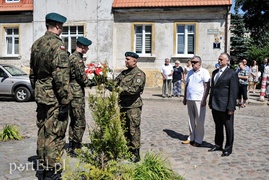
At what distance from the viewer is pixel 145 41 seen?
21.7 m

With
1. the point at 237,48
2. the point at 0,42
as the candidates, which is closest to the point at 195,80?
the point at 0,42

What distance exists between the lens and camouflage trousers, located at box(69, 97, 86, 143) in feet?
19.8

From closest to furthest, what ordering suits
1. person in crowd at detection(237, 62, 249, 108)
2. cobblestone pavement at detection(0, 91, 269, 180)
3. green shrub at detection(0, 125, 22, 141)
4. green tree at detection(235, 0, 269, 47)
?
cobblestone pavement at detection(0, 91, 269, 180) → green shrub at detection(0, 125, 22, 141) → person in crowd at detection(237, 62, 249, 108) → green tree at detection(235, 0, 269, 47)

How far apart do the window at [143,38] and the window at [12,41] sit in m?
8.20

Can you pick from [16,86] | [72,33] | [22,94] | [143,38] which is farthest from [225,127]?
[72,33]

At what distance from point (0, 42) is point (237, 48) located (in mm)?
19889

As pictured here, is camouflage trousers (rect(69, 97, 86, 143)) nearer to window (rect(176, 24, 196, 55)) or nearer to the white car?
the white car

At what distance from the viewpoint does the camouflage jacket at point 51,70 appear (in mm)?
4504

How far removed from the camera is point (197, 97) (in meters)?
7.41

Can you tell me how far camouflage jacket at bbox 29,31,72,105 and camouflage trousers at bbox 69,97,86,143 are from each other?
1362 mm

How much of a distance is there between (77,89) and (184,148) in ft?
8.75

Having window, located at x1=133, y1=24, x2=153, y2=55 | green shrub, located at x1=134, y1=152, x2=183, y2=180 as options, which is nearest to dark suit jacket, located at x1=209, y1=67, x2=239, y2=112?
green shrub, located at x1=134, y1=152, x2=183, y2=180

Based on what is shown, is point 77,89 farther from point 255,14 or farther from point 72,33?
point 255,14

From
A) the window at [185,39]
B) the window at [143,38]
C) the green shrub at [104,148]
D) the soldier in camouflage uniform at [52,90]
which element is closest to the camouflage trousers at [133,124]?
the soldier in camouflage uniform at [52,90]
